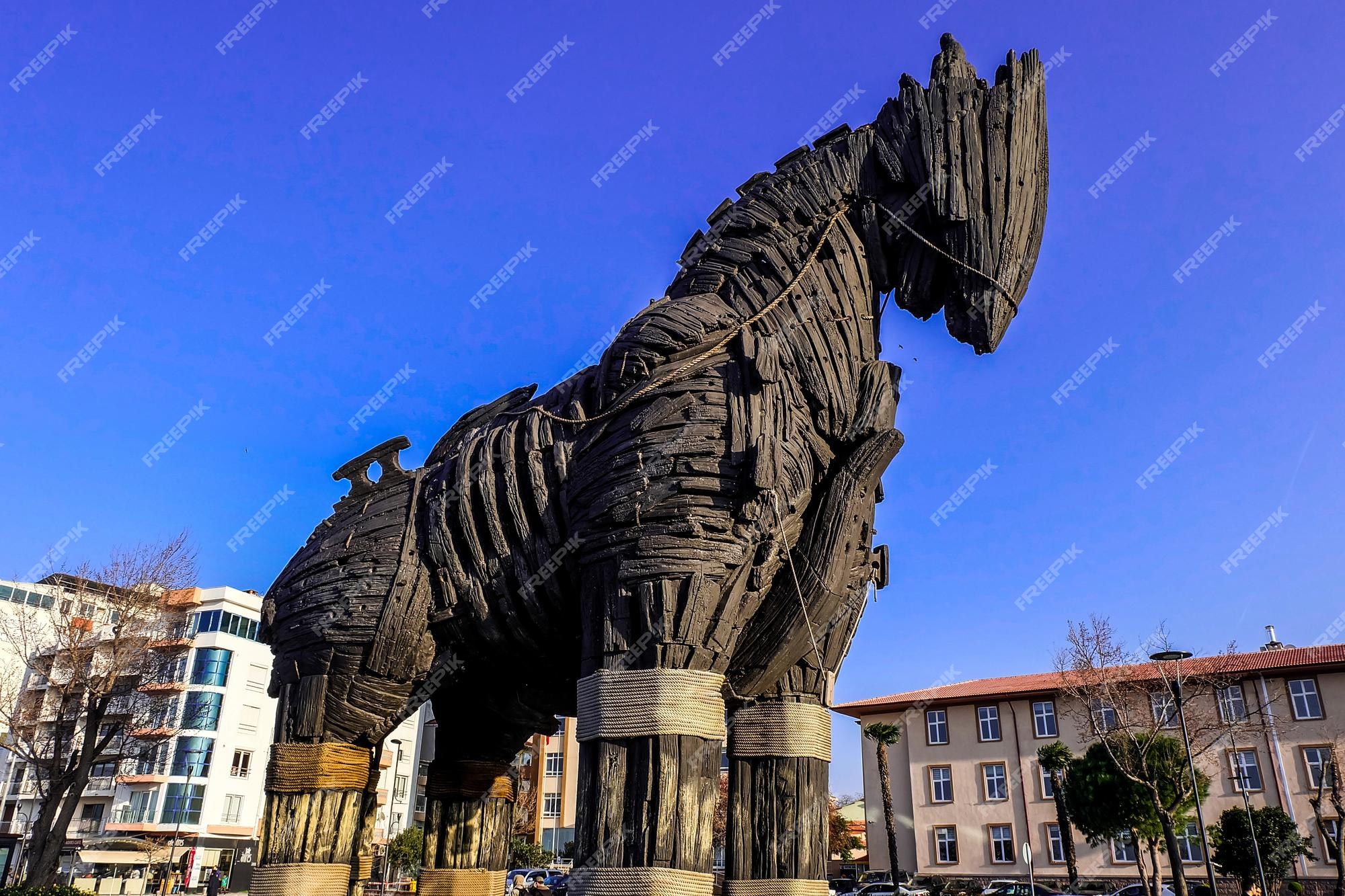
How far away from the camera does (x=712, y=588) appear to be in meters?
4.69

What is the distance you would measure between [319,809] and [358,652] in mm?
909

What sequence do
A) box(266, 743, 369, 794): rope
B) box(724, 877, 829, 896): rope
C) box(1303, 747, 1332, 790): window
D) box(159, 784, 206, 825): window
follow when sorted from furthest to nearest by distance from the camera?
box(159, 784, 206, 825): window, box(1303, 747, 1332, 790): window, box(266, 743, 369, 794): rope, box(724, 877, 829, 896): rope

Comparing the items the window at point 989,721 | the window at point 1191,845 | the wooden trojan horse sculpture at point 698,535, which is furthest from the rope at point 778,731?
the window at point 989,721

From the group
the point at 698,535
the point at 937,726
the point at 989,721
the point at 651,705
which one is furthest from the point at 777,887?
the point at 937,726

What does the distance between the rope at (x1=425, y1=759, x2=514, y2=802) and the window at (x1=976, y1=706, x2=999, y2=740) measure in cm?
3611

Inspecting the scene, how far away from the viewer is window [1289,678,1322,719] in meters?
33.5

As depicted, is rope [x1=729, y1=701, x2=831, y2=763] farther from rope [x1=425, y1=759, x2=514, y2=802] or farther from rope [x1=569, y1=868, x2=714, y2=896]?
rope [x1=425, y1=759, x2=514, y2=802]

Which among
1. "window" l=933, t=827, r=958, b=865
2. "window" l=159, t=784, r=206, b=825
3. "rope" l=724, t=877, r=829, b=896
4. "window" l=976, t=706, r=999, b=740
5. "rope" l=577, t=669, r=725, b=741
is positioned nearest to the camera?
"rope" l=577, t=669, r=725, b=741

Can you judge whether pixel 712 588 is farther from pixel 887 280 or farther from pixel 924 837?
pixel 924 837

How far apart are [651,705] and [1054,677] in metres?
38.3

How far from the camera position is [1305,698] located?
3384 centimetres

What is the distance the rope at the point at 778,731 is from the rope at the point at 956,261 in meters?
2.40

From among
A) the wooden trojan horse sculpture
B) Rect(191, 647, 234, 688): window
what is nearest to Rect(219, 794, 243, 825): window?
Rect(191, 647, 234, 688): window

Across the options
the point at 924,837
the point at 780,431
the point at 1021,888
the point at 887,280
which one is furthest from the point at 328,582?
the point at 924,837
